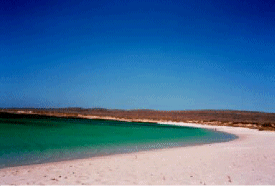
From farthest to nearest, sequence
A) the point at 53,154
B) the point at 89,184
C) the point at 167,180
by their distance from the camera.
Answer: the point at 53,154 → the point at 167,180 → the point at 89,184

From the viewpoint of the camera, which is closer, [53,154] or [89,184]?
[89,184]

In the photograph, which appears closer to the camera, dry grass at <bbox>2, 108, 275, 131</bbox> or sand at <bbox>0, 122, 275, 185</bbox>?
sand at <bbox>0, 122, 275, 185</bbox>

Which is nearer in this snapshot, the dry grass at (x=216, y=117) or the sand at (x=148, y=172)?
the sand at (x=148, y=172)

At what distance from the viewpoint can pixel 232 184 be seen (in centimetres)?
659

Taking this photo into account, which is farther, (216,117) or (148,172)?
(216,117)

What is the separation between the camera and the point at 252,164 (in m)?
9.26

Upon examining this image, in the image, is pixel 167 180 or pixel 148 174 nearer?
pixel 167 180

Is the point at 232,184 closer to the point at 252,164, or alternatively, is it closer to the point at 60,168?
the point at 252,164

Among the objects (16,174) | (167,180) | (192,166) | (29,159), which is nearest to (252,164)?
(192,166)

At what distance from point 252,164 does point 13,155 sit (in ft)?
34.1

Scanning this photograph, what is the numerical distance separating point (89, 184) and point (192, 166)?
4.25 meters

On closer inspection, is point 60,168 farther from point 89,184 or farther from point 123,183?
point 123,183

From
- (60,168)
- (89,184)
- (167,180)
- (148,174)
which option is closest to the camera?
(89,184)

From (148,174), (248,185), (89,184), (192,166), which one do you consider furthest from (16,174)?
(248,185)
